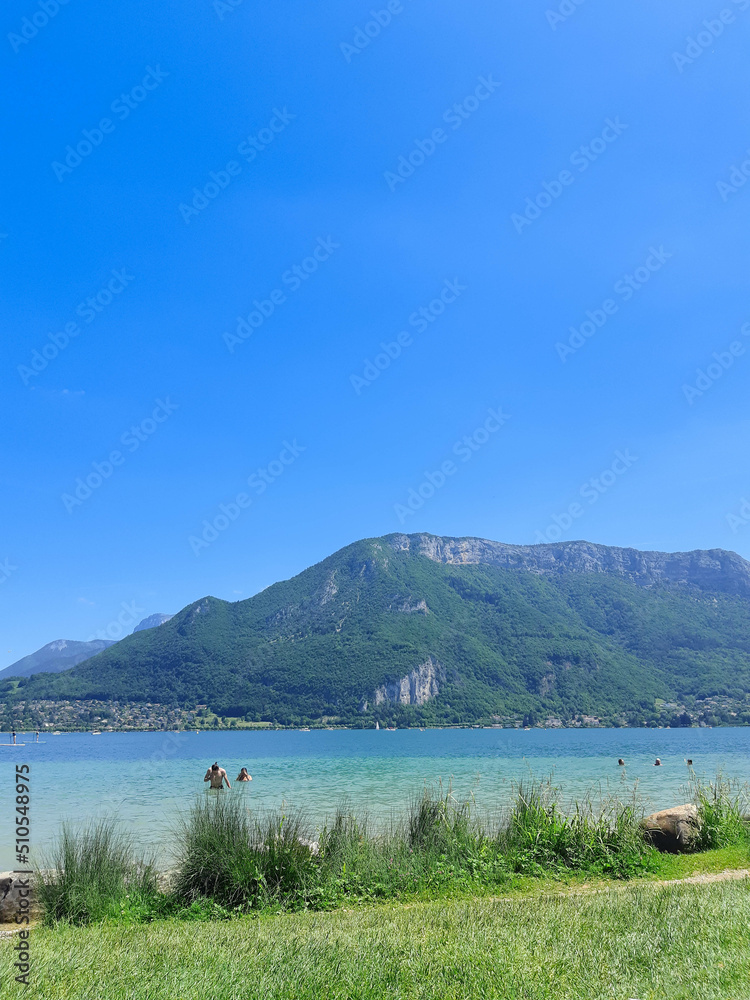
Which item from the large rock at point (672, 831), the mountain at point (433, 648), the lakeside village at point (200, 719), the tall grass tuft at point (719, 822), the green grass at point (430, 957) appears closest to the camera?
the green grass at point (430, 957)

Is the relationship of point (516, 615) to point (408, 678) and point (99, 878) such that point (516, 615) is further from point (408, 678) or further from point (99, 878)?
point (99, 878)

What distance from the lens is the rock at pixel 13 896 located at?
807 centimetres

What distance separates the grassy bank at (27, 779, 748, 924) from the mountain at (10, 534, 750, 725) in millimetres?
131752

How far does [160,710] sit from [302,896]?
13590 cm

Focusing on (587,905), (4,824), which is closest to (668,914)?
(587,905)

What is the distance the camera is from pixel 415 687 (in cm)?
14300

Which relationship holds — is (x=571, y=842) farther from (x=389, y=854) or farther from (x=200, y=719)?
(x=200, y=719)

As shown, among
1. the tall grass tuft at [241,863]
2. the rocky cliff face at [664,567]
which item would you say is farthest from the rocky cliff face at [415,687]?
the tall grass tuft at [241,863]

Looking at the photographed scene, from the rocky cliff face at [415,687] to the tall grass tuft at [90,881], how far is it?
136791 millimetres

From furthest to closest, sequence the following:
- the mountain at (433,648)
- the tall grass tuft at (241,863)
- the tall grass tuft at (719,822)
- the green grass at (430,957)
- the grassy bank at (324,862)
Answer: the mountain at (433,648) < the tall grass tuft at (719,822) < the tall grass tuft at (241,863) < the grassy bank at (324,862) < the green grass at (430,957)

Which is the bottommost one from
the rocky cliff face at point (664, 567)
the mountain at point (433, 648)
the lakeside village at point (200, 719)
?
the lakeside village at point (200, 719)

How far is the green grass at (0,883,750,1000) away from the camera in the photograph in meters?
4.04

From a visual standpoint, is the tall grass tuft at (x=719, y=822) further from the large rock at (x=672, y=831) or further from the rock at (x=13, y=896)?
the rock at (x=13, y=896)

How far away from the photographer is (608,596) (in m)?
173
